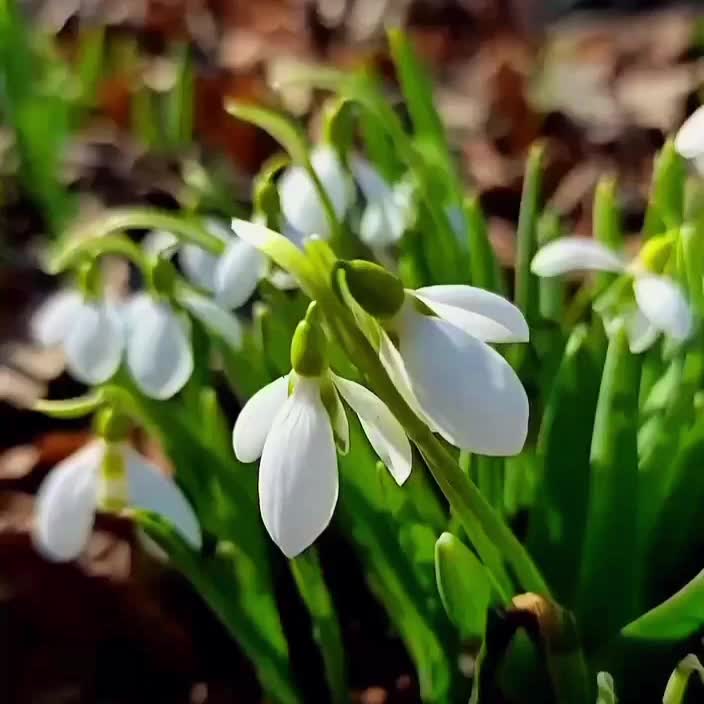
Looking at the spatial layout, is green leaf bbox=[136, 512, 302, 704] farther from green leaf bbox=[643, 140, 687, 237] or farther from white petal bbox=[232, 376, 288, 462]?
green leaf bbox=[643, 140, 687, 237]

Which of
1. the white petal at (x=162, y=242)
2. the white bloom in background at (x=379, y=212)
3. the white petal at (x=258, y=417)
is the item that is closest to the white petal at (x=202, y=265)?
the white petal at (x=162, y=242)

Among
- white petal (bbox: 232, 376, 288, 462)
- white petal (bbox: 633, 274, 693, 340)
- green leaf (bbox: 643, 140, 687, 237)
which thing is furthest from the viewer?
green leaf (bbox: 643, 140, 687, 237)

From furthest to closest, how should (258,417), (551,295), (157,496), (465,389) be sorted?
(551,295) < (157,496) < (258,417) < (465,389)

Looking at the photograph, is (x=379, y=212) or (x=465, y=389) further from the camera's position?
(x=379, y=212)

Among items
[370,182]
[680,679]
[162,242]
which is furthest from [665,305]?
[162,242]

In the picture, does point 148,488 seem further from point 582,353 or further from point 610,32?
point 610,32

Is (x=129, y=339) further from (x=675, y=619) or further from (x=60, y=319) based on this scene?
(x=675, y=619)

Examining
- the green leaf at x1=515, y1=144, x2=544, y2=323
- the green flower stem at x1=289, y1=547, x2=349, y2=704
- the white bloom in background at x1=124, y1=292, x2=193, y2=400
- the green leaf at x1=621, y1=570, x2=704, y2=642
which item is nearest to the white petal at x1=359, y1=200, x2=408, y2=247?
the green leaf at x1=515, y1=144, x2=544, y2=323
